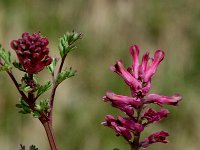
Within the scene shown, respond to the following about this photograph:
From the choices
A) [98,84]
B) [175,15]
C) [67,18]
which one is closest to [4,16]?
[67,18]

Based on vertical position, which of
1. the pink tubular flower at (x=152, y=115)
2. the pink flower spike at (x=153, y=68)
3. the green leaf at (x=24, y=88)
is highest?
the pink flower spike at (x=153, y=68)

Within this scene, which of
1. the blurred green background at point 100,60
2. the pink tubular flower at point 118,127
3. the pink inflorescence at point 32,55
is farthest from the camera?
the blurred green background at point 100,60

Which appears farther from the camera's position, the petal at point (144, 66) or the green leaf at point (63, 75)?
the petal at point (144, 66)

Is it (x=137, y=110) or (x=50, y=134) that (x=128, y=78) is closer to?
(x=137, y=110)

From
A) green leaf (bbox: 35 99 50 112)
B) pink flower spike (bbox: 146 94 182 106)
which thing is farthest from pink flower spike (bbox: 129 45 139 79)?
green leaf (bbox: 35 99 50 112)

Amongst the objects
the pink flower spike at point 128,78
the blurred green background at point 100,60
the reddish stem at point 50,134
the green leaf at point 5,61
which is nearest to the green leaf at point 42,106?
the reddish stem at point 50,134

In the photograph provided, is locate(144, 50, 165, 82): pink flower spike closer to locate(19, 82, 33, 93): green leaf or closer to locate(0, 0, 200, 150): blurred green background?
locate(19, 82, 33, 93): green leaf

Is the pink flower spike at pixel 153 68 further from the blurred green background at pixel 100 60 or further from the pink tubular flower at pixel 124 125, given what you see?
the blurred green background at pixel 100 60
